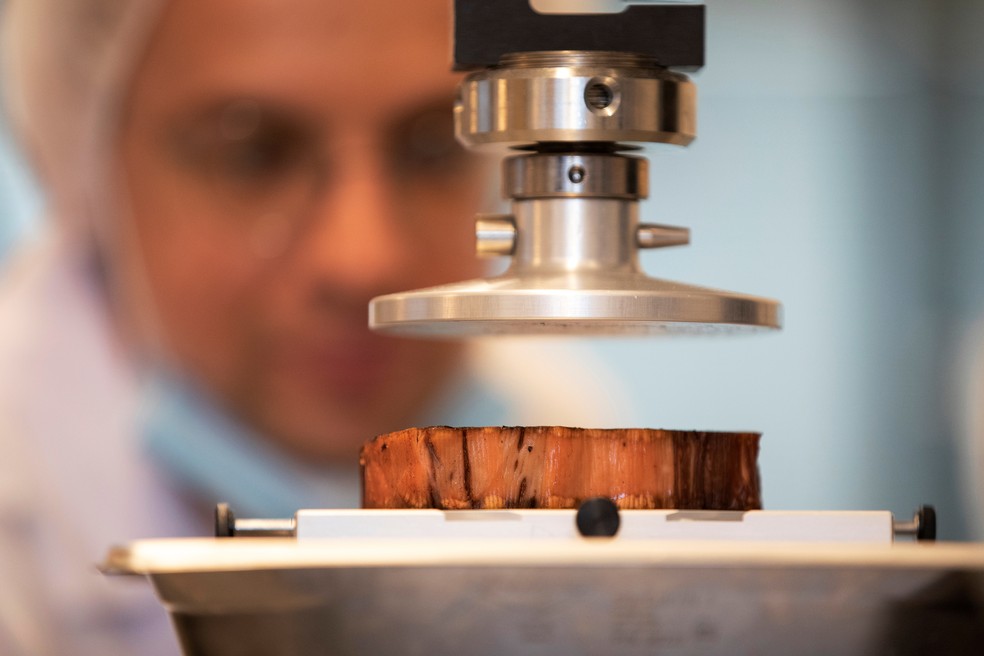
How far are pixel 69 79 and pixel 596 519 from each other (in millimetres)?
1415

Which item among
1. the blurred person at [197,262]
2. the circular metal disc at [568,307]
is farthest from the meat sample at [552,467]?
the blurred person at [197,262]

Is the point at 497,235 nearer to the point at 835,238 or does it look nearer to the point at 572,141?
the point at 572,141

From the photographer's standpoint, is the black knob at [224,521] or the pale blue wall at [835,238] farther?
the pale blue wall at [835,238]

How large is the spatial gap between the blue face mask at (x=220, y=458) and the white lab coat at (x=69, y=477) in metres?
0.02

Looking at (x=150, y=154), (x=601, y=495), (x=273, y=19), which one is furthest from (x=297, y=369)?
(x=601, y=495)

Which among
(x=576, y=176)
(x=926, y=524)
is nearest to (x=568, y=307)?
(x=576, y=176)

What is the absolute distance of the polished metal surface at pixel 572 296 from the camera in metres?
0.64

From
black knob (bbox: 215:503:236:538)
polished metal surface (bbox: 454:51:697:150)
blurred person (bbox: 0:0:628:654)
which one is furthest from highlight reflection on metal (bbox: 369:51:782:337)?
blurred person (bbox: 0:0:628:654)

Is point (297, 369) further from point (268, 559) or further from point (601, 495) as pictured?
point (268, 559)

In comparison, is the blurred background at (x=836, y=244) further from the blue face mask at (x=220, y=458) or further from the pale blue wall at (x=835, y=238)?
the blue face mask at (x=220, y=458)

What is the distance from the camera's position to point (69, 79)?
182 centimetres

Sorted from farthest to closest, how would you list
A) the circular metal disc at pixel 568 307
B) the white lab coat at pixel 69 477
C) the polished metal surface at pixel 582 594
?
the white lab coat at pixel 69 477 → the circular metal disc at pixel 568 307 → the polished metal surface at pixel 582 594

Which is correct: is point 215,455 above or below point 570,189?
below

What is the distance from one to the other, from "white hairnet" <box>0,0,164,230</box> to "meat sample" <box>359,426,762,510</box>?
1254 millimetres
